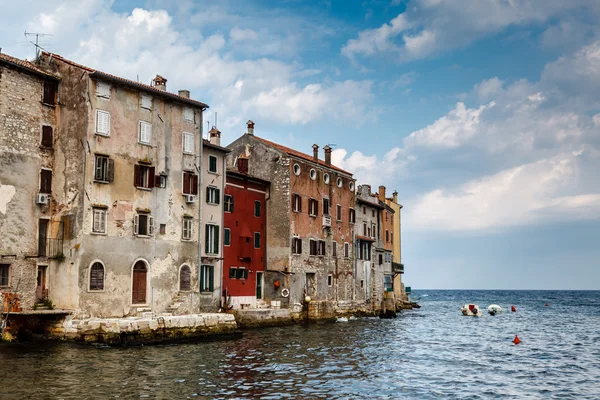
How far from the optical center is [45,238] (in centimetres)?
A: 3144

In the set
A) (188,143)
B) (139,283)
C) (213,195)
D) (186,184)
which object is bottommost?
(139,283)

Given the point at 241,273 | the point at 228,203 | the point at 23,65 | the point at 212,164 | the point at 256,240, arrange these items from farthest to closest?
the point at 256,240
the point at 241,273
the point at 228,203
the point at 212,164
the point at 23,65

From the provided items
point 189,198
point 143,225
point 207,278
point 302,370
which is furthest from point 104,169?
point 302,370

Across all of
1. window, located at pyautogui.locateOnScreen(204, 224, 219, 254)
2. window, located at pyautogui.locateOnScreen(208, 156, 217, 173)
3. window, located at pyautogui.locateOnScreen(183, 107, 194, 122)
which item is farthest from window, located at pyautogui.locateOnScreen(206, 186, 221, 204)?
window, located at pyautogui.locateOnScreen(183, 107, 194, 122)

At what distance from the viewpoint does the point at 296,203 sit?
49469 millimetres

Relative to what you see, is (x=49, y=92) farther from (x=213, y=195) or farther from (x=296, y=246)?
(x=296, y=246)

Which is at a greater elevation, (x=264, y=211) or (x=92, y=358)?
(x=264, y=211)

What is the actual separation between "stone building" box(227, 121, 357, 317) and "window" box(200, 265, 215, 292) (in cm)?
903

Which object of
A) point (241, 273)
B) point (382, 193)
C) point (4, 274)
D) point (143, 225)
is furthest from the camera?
Answer: point (382, 193)

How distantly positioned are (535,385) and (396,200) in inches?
2294

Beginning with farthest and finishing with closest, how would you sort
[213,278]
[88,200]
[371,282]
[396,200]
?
[396,200], [371,282], [213,278], [88,200]

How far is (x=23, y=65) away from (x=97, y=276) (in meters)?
11.3

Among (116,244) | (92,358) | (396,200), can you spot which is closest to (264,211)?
(116,244)

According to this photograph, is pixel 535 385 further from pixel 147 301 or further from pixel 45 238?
pixel 45 238
